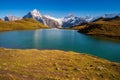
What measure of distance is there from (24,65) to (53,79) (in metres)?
9.63

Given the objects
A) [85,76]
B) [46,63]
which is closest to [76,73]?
[85,76]

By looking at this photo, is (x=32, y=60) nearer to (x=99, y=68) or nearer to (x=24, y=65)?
(x=24, y=65)

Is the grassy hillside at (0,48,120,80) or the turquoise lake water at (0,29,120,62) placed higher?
the grassy hillside at (0,48,120,80)

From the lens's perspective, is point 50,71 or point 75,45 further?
point 75,45

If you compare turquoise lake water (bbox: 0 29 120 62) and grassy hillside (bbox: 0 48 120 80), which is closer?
grassy hillside (bbox: 0 48 120 80)

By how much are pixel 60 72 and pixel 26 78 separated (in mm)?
6868

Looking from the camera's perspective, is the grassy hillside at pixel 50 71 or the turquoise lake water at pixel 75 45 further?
the turquoise lake water at pixel 75 45

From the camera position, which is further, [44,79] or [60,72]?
[60,72]

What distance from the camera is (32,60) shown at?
40.2m

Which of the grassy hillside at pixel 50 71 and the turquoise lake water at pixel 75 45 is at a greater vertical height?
the grassy hillside at pixel 50 71

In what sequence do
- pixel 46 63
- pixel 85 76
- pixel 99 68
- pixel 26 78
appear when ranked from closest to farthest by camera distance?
pixel 26 78
pixel 85 76
pixel 99 68
pixel 46 63

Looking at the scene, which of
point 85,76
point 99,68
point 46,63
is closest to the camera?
point 85,76

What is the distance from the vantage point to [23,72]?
3078 cm

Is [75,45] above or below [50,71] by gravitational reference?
below
